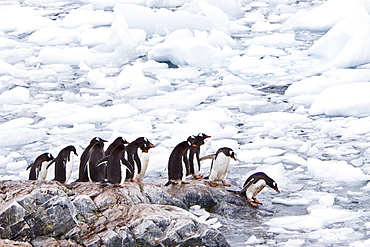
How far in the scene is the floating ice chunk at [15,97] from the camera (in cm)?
1070

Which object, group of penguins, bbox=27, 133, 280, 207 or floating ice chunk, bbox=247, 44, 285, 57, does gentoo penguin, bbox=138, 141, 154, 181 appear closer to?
group of penguins, bbox=27, 133, 280, 207

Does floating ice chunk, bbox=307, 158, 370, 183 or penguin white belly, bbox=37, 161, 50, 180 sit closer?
penguin white belly, bbox=37, 161, 50, 180

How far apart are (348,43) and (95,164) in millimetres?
6783

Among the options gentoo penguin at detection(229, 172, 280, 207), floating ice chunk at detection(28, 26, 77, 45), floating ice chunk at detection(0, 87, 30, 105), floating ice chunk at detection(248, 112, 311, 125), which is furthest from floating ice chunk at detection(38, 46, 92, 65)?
gentoo penguin at detection(229, 172, 280, 207)

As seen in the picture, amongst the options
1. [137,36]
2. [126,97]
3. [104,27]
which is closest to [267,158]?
[126,97]

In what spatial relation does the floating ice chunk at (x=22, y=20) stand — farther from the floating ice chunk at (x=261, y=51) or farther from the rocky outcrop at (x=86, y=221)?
the rocky outcrop at (x=86, y=221)

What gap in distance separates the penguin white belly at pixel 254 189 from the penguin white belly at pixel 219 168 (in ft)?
1.35

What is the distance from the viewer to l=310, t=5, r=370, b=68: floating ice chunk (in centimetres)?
1115

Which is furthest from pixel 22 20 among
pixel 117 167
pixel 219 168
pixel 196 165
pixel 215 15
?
pixel 117 167

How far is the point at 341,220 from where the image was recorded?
18.7 feet

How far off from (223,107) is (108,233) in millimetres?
5677

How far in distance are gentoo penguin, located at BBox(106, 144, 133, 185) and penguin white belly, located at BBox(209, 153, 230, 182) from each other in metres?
1.20

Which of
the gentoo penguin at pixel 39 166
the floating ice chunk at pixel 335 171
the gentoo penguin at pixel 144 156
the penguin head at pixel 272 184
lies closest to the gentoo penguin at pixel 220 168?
the penguin head at pixel 272 184

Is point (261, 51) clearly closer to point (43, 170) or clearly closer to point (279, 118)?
point (279, 118)
